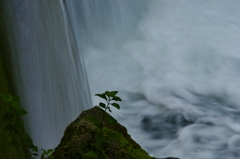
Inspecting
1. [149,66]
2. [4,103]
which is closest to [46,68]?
[4,103]

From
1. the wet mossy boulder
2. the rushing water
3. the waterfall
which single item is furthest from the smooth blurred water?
the wet mossy boulder

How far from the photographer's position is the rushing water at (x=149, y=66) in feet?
12.6

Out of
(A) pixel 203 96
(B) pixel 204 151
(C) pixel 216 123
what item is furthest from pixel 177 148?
(A) pixel 203 96

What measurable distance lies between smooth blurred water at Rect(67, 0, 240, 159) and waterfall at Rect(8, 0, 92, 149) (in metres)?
1.59

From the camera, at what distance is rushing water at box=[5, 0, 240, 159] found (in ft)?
12.6

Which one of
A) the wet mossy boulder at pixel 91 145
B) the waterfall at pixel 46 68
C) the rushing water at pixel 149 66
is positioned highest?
the rushing water at pixel 149 66

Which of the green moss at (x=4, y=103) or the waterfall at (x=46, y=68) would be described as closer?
the green moss at (x=4, y=103)

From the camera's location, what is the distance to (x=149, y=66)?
762cm

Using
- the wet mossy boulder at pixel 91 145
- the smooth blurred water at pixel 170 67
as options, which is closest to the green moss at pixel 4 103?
the wet mossy boulder at pixel 91 145

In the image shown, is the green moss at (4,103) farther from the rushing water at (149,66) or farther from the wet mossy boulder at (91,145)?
the rushing water at (149,66)

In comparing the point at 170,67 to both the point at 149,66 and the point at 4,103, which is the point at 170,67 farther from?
the point at 4,103

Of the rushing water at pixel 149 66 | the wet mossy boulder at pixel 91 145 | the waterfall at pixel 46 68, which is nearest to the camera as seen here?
the wet mossy boulder at pixel 91 145

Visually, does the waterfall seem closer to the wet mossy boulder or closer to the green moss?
the green moss

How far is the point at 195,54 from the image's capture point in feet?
25.6
